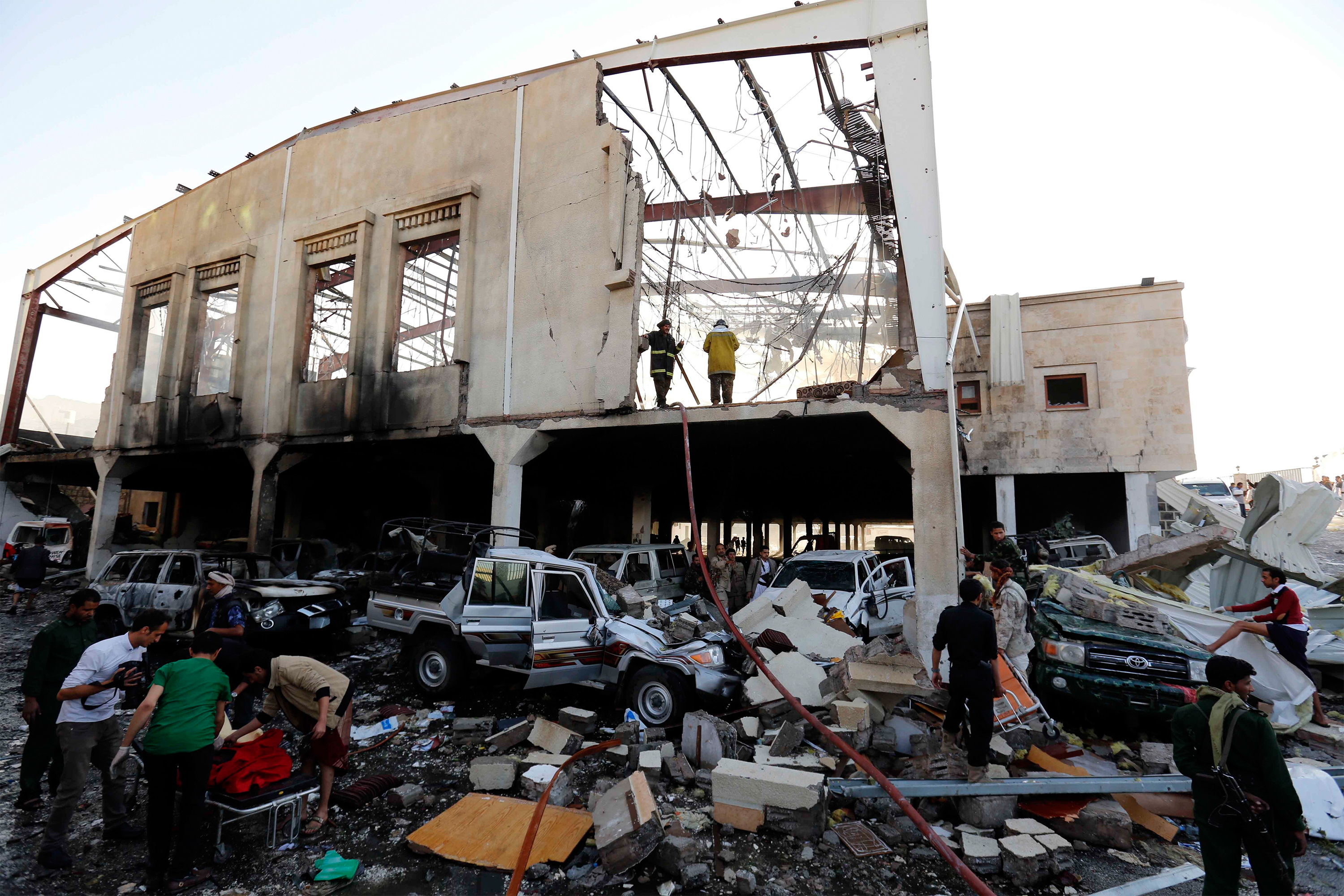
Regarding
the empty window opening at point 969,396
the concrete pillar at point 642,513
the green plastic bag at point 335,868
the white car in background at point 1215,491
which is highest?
the empty window opening at point 969,396

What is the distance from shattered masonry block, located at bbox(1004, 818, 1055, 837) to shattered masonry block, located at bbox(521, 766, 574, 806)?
308 centimetres

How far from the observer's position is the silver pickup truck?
6613 millimetres

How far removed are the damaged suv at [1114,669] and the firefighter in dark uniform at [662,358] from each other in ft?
20.7

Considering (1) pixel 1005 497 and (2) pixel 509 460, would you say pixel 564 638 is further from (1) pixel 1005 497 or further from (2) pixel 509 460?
(1) pixel 1005 497

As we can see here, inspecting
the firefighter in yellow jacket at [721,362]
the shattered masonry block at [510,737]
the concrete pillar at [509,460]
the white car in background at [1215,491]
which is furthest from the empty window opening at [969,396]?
the shattered masonry block at [510,737]

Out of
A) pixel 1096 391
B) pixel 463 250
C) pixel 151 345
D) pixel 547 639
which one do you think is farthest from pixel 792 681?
pixel 151 345

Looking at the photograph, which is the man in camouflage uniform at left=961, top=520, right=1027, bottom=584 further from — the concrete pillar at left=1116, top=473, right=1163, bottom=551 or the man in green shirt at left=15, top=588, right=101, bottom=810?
the man in green shirt at left=15, top=588, right=101, bottom=810

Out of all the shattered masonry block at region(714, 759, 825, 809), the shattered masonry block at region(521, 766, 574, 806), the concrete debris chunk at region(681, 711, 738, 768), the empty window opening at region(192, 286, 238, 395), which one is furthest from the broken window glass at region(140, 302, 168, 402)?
the shattered masonry block at region(714, 759, 825, 809)

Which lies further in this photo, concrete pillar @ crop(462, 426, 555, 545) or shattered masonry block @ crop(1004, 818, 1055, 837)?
concrete pillar @ crop(462, 426, 555, 545)

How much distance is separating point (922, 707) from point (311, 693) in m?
5.15

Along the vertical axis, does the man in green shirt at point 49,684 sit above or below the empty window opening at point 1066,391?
below

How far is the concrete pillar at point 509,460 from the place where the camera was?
37.1ft

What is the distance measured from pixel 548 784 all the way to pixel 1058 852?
3.56 meters

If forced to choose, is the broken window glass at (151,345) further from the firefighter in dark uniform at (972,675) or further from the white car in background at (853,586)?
the firefighter in dark uniform at (972,675)
